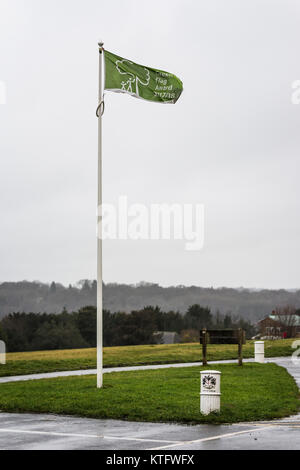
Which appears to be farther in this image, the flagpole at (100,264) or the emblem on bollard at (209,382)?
the flagpole at (100,264)

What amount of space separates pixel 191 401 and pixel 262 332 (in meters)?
56.4

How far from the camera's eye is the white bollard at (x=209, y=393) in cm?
1321

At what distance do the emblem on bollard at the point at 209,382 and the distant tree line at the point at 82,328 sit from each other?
1580 inches

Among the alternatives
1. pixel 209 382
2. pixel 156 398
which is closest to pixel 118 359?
pixel 156 398

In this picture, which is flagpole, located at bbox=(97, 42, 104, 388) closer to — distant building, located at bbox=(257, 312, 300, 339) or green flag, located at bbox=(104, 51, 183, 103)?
green flag, located at bbox=(104, 51, 183, 103)

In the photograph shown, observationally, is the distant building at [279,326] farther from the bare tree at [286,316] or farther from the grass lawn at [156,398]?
the grass lawn at [156,398]

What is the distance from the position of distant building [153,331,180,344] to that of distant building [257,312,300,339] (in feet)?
28.0

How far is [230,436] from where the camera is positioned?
11.1 metres

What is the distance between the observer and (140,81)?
20.4 meters

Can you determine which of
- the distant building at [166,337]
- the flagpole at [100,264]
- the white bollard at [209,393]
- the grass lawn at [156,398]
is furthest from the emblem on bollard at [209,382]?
the distant building at [166,337]

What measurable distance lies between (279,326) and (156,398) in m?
56.8

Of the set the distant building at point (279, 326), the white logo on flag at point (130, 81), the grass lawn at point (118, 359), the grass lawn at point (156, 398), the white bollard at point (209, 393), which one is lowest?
the distant building at point (279, 326)

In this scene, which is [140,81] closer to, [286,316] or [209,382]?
[209,382]

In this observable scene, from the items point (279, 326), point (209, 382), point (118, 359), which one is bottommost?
point (279, 326)
